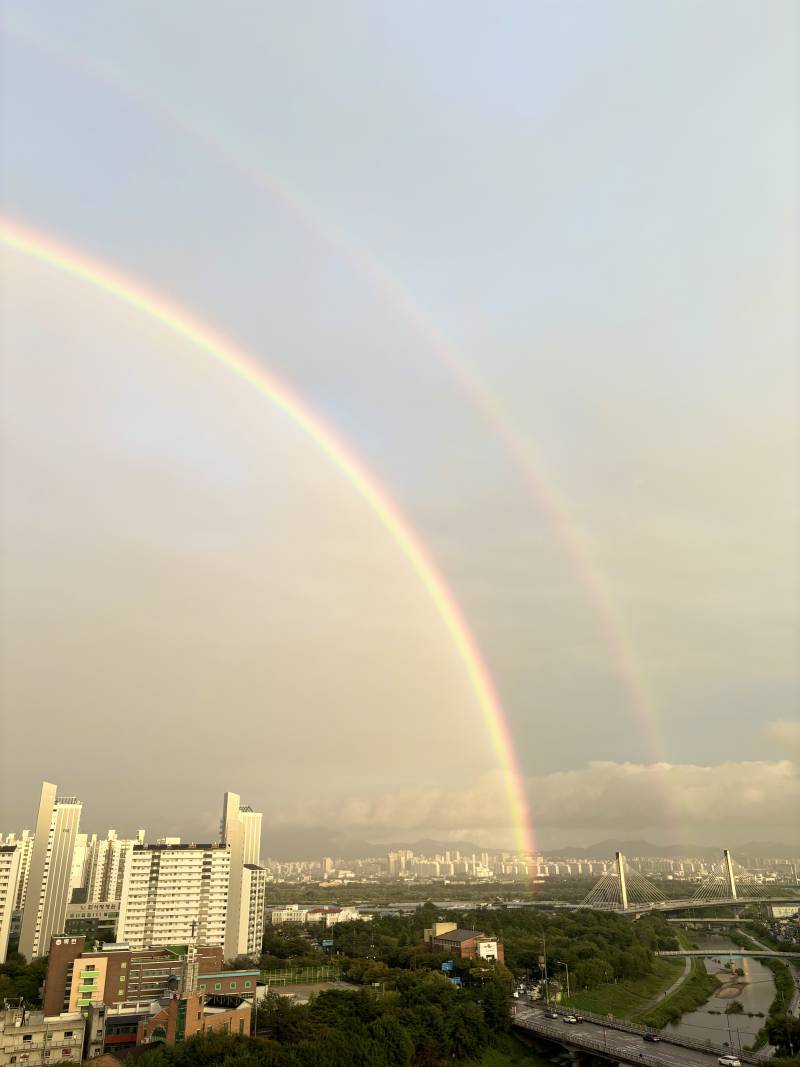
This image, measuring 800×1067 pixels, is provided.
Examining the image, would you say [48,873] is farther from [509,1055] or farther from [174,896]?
[509,1055]

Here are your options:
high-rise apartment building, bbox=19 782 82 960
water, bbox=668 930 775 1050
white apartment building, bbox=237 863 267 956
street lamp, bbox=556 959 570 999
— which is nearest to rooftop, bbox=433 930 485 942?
street lamp, bbox=556 959 570 999

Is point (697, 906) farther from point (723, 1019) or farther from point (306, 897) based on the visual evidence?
point (306, 897)

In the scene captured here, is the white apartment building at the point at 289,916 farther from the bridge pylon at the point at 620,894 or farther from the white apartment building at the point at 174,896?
the white apartment building at the point at 174,896

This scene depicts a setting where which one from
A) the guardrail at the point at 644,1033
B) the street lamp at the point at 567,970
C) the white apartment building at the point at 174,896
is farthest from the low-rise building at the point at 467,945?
the white apartment building at the point at 174,896

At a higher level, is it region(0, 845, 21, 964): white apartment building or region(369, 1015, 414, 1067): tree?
region(0, 845, 21, 964): white apartment building

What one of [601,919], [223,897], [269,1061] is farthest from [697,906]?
[269,1061]

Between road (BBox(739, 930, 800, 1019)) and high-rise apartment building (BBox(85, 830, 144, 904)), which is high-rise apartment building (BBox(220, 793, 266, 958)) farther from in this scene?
road (BBox(739, 930, 800, 1019))

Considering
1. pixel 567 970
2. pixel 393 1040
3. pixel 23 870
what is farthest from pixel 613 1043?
pixel 23 870
